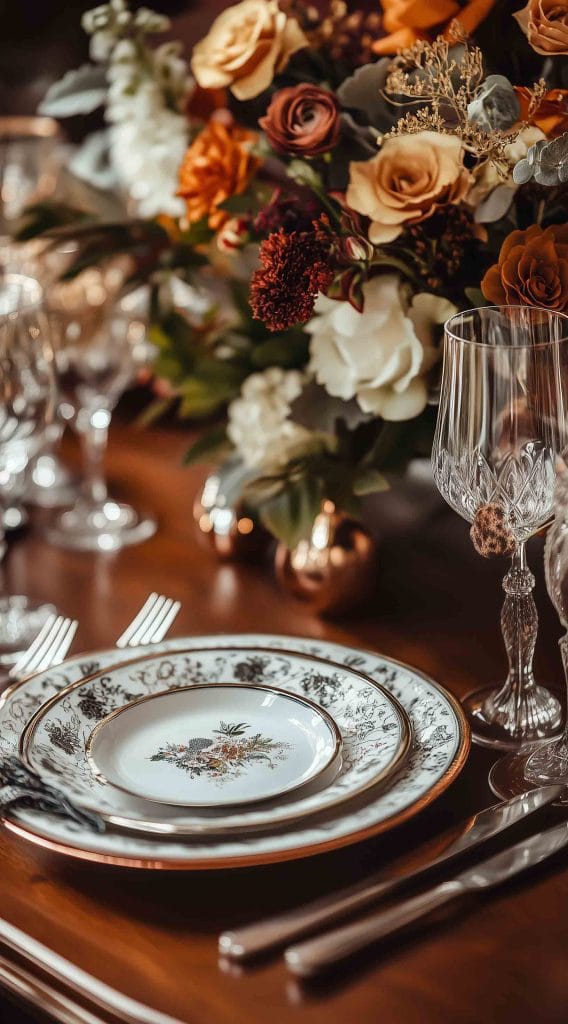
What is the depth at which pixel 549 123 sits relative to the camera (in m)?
0.76

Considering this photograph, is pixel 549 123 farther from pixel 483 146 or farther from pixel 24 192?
pixel 24 192

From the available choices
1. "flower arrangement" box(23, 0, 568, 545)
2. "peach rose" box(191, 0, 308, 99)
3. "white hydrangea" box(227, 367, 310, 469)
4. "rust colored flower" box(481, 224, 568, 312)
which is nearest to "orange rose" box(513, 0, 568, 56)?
"flower arrangement" box(23, 0, 568, 545)

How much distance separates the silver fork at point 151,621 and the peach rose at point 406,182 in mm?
336

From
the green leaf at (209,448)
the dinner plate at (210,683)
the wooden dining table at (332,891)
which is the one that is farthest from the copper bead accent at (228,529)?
the dinner plate at (210,683)

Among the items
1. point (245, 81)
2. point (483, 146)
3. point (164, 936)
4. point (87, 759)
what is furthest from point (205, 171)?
point (164, 936)

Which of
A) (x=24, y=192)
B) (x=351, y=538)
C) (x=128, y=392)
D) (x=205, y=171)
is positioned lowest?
(x=128, y=392)

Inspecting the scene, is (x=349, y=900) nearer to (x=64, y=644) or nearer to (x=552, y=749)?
(x=552, y=749)

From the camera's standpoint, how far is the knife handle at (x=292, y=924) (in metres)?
0.57

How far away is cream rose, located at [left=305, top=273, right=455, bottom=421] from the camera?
Result: 2.73ft

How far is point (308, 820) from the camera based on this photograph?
64cm

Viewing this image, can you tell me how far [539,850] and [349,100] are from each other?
20.1 inches

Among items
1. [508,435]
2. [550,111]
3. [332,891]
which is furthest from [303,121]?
[332,891]

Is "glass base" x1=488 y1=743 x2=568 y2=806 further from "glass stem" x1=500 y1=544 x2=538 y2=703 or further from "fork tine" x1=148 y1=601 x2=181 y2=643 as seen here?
"fork tine" x1=148 y1=601 x2=181 y2=643

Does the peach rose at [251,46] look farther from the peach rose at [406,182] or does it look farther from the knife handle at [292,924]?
the knife handle at [292,924]
